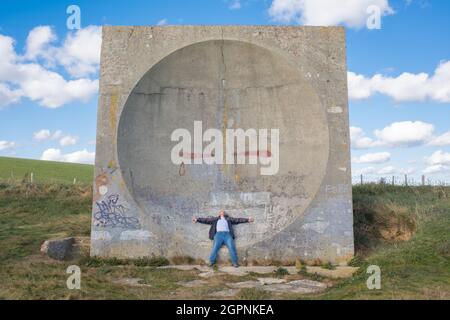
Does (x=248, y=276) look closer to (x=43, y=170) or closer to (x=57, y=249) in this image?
(x=57, y=249)

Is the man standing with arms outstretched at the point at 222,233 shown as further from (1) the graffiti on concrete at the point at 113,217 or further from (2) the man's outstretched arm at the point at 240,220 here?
(1) the graffiti on concrete at the point at 113,217

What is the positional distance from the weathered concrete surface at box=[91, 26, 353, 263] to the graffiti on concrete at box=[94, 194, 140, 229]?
2 centimetres

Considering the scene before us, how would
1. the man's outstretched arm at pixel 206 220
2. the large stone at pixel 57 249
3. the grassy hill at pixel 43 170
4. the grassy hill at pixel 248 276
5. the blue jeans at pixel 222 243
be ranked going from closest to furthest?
the grassy hill at pixel 248 276, the blue jeans at pixel 222 243, the man's outstretched arm at pixel 206 220, the large stone at pixel 57 249, the grassy hill at pixel 43 170

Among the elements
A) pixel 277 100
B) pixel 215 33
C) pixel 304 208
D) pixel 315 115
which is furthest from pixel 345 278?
pixel 215 33

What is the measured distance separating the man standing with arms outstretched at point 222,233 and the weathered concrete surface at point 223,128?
169mm

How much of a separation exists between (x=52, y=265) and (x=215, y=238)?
313 centimetres

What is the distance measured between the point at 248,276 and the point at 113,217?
2899 millimetres

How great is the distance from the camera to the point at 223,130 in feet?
30.2

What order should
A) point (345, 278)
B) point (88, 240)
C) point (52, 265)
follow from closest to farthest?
→ point (345, 278) < point (52, 265) < point (88, 240)

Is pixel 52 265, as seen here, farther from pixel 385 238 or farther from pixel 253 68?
pixel 385 238

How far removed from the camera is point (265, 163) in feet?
29.6

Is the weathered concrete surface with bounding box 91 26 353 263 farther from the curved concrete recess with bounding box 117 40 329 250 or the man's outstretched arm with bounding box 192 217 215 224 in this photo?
the man's outstretched arm with bounding box 192 217 215 224

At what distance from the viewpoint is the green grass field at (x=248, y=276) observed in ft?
19.7

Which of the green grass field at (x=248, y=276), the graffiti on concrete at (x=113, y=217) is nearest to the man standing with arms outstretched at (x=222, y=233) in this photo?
the green grass field at (x=248, y=276)
